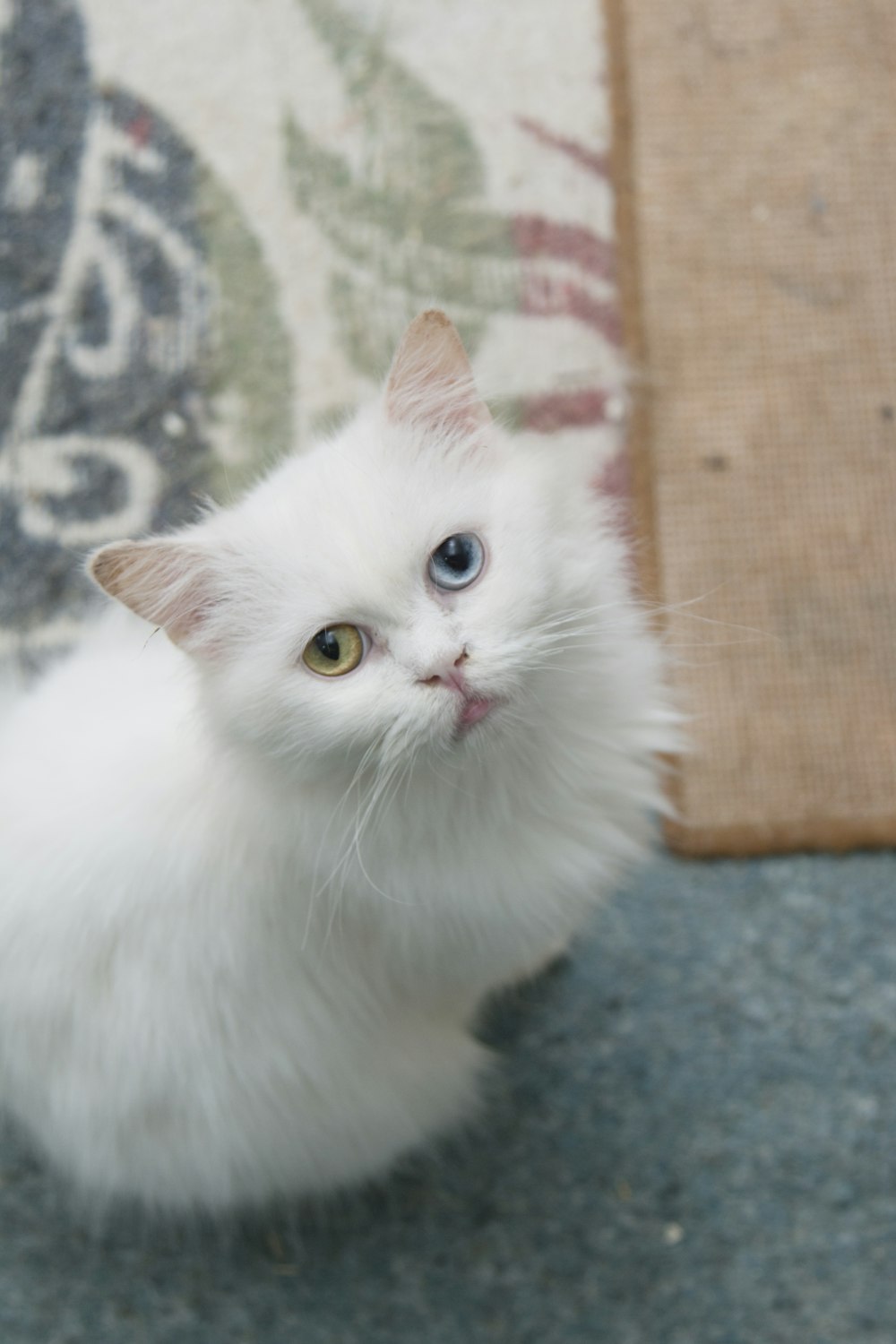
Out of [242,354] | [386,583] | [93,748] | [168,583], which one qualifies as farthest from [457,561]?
[242,354]

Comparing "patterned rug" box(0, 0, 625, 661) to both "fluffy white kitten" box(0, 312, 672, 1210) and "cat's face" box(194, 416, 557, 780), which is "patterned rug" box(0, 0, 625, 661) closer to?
"fluffy white kitten" box(0, 312, 672, 1210)

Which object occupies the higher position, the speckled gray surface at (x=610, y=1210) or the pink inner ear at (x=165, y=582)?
the pink inner ear at (x=165, y=582)

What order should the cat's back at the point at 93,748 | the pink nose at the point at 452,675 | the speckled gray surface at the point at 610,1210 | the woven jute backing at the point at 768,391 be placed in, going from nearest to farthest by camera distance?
the pink nose at the point at 452,675
the cat's back at the point at 93,748
the speckled gray surface at the point at 610,1210
the woven jute backing at the point at 768,391

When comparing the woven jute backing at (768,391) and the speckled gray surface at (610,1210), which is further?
the woven jute backing at (768,391)

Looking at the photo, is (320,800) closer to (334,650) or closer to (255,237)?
(334,650)

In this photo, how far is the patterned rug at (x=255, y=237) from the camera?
1.39 m

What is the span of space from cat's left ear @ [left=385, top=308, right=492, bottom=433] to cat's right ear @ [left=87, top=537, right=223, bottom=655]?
0.63ft

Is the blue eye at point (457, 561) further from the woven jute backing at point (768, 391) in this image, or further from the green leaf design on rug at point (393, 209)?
the green leaf design on rug at point (393, 209)

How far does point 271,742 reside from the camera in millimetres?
747

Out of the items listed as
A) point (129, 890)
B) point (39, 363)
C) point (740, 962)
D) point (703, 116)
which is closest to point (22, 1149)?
point (129, 890)

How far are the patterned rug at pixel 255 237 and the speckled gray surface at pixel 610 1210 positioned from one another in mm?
705

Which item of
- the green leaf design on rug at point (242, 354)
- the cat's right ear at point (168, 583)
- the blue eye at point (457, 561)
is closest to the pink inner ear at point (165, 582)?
the cat's right ear at point (168, 583)

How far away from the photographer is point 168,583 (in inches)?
29.2

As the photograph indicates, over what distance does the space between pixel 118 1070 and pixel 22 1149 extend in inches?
17.9
